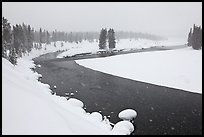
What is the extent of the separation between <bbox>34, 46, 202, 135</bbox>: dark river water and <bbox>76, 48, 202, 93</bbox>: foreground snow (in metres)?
2.57

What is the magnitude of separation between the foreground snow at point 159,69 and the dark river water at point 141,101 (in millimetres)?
2568

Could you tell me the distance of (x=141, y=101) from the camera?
2889 cm

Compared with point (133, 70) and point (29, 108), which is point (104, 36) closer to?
point (133, 70)

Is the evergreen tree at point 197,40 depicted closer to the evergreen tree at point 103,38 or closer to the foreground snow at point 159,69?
the foreground snow at point 159,69

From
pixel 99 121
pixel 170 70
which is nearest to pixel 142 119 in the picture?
pixel 99 121

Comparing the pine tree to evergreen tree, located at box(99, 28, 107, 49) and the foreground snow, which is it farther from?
evergreen tree, located at box(99, 28, 107, 49)

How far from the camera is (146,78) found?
41.9 metres

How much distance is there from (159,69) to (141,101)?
18361 mm

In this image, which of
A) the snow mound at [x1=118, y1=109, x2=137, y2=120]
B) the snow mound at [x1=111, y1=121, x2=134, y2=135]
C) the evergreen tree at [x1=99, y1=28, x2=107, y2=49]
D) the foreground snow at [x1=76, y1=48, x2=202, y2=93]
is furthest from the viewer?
the evergreen tree at [x1=99, y1=28, x2=107, y2=49]

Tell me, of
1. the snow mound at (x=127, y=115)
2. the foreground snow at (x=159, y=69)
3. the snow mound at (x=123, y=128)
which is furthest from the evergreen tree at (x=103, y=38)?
the snow mound at (x=123, y=128)

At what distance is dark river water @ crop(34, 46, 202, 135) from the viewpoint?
21.5 m

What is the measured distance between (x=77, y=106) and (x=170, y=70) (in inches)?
1014

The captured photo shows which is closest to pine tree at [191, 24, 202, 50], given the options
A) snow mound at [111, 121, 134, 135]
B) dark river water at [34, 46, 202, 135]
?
dark river water at [34, 46, 202, 135]

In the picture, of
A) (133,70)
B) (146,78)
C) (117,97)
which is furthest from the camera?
(133,70)
